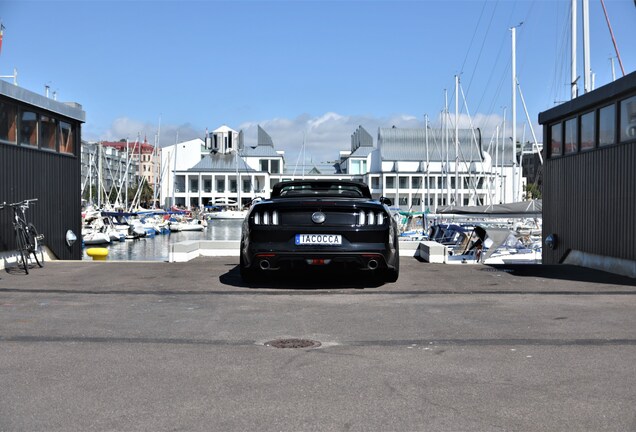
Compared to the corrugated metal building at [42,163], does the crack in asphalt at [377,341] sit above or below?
below

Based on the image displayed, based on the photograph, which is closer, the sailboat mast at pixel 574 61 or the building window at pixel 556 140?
the building window at pixel 556 140

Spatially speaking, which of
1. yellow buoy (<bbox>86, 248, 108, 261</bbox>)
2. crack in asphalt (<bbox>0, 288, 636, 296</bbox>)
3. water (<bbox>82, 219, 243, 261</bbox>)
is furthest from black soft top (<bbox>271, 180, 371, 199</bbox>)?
water (<bbox>82, 219, 243, 261</bbox>)

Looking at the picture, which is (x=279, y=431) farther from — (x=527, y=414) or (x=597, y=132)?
(x=597, y=132)

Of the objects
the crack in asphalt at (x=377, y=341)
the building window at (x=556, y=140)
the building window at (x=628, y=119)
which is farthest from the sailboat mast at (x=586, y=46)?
the crack in asphalt at (x=377, y=341)

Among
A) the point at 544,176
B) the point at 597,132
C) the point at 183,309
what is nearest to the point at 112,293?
the point at 183,309

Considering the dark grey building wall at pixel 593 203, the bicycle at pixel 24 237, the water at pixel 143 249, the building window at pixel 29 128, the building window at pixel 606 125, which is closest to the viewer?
the bicycle at pixel 24 237

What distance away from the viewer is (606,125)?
12852mm

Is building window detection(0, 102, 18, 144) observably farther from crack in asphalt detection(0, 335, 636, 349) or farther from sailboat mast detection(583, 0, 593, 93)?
sailboat mast detection(583, 0, 593, 93)

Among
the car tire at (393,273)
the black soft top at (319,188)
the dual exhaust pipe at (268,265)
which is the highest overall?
the black soft top at (319,188)

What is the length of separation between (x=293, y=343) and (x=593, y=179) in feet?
30.1

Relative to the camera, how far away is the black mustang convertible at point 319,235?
8.94 m

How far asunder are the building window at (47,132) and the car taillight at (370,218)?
765cm

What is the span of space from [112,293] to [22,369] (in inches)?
158

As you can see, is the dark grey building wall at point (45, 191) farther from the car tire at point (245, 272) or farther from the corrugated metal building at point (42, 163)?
the car tire at point (245, 272)
